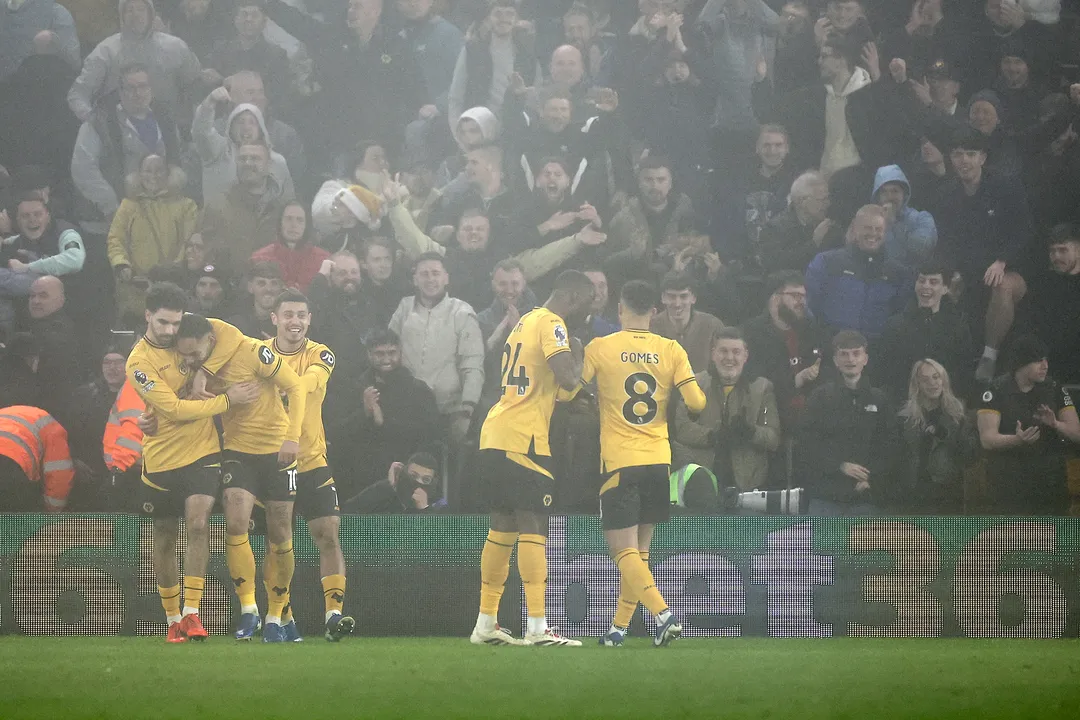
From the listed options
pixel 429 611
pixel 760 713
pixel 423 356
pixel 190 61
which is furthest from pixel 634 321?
pixel 190 61

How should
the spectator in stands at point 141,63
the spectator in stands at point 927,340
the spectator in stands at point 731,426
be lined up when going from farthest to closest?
the spectator in stands at point 141,63, the spectator in stands at point 927,340, the spectator in stands at point 731,426

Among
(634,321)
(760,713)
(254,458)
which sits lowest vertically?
(760,713)

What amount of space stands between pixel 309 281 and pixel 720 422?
10.7 feet

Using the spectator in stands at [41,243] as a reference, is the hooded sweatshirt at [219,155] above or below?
above

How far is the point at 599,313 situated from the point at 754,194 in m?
1.60

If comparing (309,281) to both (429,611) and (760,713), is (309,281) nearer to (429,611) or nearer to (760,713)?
(429,611)

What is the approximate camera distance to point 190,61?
1108 centimetres

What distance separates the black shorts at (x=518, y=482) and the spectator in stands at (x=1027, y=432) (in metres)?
3.78

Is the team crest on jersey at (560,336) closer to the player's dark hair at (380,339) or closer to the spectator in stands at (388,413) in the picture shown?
the spectator in stands at (388,413)

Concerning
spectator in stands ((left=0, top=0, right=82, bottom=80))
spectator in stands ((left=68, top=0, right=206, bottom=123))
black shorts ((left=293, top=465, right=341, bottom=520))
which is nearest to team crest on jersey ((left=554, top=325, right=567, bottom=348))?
black shorts ((left=293, top=465, right=341, bottom=520))

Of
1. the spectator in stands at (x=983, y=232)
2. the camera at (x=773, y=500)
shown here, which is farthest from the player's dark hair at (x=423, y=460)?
the spectator in stands at (x=983, y=232)

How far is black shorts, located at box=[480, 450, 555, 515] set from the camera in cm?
732

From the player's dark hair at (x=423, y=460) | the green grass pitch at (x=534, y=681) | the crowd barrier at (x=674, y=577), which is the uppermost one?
the player's dark hair at (x=423, y=460)

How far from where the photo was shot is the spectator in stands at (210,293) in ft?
33.7
